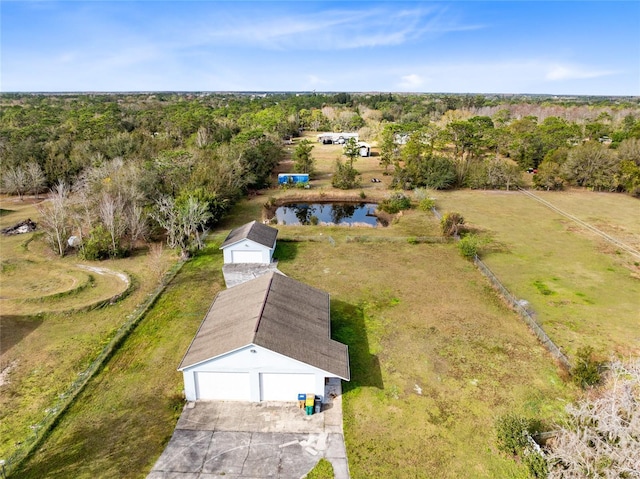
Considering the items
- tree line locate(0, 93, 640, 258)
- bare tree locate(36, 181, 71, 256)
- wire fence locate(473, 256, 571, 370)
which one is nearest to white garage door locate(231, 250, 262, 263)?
tree line locate(0, 93, 640, 258)

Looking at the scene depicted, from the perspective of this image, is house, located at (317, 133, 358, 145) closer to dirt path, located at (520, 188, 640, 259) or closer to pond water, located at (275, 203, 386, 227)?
pond water, located at (275, 203, 386, 227)

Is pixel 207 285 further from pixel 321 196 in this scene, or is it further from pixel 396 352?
pixel 321 196

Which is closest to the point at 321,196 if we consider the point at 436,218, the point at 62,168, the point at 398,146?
the point at 436,218

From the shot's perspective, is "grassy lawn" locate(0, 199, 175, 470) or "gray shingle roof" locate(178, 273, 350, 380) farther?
"grassy lawn" locate(0, 199, 175, 470)

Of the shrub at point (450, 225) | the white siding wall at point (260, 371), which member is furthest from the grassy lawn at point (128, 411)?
the shrub at point (450, 225)

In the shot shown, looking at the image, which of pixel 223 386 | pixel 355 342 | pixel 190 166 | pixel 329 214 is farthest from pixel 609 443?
pixel 190 166

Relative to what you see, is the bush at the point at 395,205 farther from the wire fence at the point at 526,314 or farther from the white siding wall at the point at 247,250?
the white siding wall at the point at 247,250

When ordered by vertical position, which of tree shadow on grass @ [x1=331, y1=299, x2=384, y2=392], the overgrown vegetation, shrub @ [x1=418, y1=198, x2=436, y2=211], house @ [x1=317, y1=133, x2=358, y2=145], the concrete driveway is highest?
house @ [x1=317, y1=133, x2=358, y2=145]

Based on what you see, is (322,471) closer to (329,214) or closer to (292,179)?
(329,214)
